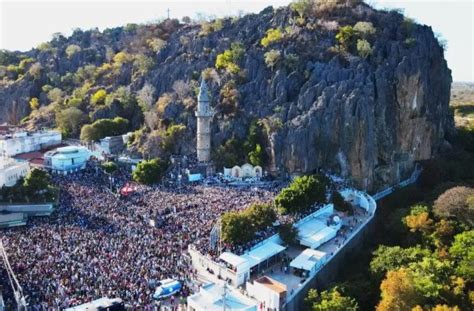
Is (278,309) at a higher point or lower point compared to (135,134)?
lower

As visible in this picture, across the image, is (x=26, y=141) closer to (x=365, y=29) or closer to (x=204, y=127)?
(x=204, y=127)

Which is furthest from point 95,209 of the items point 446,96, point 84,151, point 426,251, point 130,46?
point 130,46

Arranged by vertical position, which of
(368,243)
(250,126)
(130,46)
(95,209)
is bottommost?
(368,243)

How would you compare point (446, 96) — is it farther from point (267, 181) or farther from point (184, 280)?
point (184, 280)

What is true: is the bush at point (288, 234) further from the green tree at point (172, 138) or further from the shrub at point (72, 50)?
the shrub at point (72, 50)

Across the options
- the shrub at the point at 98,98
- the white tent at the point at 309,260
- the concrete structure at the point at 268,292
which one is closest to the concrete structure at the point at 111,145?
the shrub at the point at 98,98

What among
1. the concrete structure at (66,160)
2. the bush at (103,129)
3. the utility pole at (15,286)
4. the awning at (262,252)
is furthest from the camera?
the bush at (103,129)

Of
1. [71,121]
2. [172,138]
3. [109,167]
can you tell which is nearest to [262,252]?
[109,167]
